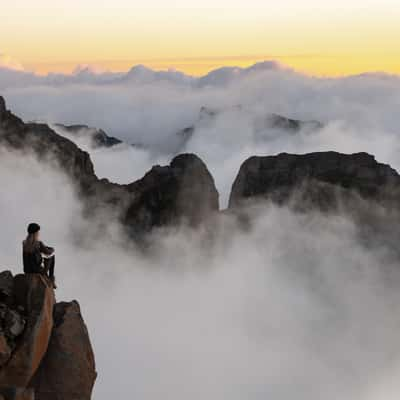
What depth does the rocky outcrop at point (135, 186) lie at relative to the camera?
163250 mm

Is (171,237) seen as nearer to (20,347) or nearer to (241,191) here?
(241,191)

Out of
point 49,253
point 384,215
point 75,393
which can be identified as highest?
point 384,215

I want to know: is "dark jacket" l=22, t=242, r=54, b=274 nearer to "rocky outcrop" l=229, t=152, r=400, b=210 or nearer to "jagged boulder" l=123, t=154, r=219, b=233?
"jagged boulder" l=123, t=154, r=219, b=233

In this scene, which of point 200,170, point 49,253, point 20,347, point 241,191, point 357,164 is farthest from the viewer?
point 241,191

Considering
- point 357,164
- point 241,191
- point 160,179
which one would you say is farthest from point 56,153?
point 357,164

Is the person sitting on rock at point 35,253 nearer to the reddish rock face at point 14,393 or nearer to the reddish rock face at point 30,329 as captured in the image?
the reddish rock face at point 30,329

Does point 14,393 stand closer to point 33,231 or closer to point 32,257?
point 32,257

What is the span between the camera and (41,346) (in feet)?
109

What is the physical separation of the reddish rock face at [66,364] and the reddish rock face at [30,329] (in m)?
0.59

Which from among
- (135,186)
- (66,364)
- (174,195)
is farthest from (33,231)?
(135,186)

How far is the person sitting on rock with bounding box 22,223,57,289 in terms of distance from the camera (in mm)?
34250

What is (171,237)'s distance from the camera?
7062 inches

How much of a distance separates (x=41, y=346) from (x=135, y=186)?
13874 centimetres

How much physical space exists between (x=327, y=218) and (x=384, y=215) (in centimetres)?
2219
